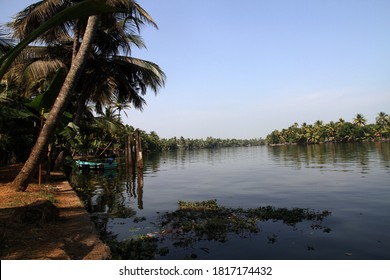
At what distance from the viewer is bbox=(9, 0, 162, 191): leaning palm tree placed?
1088 centimetres

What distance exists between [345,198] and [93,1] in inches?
520

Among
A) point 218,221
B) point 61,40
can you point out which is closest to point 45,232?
point 218,221

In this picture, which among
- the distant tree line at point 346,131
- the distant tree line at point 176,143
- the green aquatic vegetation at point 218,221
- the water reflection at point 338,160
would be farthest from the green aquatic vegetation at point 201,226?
the distant tree line at point 346,131

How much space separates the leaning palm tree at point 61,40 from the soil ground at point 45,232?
1408 mm

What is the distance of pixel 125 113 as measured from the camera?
50781mm

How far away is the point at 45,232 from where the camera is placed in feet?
22.1

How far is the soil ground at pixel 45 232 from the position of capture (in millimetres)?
5426

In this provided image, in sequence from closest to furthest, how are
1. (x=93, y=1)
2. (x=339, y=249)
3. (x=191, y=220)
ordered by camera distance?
(x=93, y=1) < (x=339, y=249) < (x=191, y=220)

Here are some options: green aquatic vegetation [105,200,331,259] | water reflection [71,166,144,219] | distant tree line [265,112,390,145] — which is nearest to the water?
water reflection [71,166,144,219]

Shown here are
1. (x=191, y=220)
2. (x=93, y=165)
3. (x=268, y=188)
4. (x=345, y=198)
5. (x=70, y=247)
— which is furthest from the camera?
(x=93, y=165)

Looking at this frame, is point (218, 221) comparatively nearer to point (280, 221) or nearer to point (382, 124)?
point (280, 221)

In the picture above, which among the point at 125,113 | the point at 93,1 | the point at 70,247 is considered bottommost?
the point at 70,247
